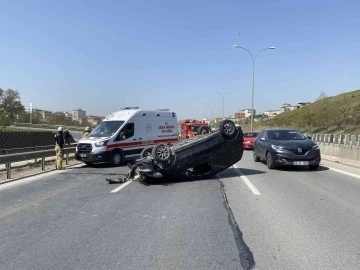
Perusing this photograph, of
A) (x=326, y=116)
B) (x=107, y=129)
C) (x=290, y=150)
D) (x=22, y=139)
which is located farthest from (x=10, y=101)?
(x=290, y=150)

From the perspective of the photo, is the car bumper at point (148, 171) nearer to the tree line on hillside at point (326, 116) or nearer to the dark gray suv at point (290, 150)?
the dark gray suv at point (290, 150)

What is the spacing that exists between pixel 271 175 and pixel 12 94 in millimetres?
79526

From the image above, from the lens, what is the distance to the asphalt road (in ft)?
15.0

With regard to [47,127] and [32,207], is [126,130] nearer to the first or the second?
[32,207]

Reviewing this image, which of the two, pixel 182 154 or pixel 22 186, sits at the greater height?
pixel 182 154

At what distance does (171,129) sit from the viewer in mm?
20219

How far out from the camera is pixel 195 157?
11.3 metres

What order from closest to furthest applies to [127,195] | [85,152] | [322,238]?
[322,238]
[127,195]
[85,152]

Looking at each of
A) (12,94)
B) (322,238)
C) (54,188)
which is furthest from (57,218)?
(12,94)

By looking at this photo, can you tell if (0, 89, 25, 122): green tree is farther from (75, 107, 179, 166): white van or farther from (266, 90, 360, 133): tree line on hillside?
(75, 107, 179, 166): white van

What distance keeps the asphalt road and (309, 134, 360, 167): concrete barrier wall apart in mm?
6744

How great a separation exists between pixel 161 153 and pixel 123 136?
6.24m

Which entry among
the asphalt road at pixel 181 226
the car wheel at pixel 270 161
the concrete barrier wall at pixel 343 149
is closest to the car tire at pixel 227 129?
the asphalt road at pixel 181 226

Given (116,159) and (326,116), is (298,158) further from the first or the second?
(326,116)
